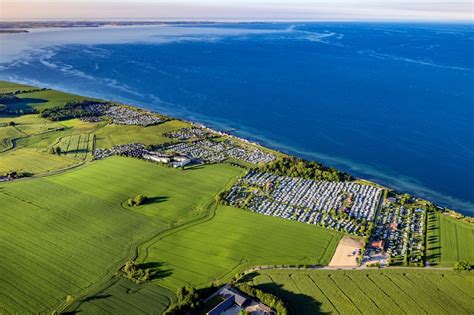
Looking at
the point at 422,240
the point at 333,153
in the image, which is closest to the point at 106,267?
the point at 422,240

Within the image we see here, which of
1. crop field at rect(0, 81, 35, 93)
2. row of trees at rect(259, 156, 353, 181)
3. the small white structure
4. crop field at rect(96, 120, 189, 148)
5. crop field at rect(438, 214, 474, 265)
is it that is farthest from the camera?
crop field at rect(0, 81, 35, 93)

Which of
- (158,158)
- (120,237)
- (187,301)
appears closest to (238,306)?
(187,301)

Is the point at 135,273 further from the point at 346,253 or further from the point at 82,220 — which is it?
the point at 346,253

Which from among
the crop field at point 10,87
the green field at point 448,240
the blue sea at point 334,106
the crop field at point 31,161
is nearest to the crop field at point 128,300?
the green field at point 448,240

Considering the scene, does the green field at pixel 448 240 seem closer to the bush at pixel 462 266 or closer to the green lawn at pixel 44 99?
the bush at pixel 462 266

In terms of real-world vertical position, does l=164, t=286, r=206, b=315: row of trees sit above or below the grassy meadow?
below

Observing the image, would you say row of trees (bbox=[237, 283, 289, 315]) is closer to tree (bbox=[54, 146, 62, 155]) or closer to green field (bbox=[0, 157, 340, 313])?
green field (bbox=[0, 157, 340, 313])

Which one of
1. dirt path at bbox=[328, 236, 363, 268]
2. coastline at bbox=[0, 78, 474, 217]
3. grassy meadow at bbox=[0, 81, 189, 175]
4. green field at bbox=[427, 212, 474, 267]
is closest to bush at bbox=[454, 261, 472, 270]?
green field at bbox=[427, 212, 474, 267]
